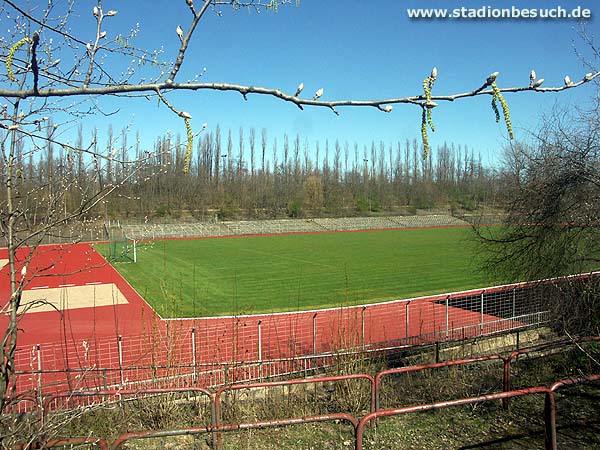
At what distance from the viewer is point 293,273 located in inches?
1080

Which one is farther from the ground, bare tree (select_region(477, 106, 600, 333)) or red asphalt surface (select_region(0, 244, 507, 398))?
bare tree (select_region(477, 106, 600, 333))

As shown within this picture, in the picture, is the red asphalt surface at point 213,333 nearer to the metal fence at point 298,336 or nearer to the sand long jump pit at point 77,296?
the metal fence at point 298,336

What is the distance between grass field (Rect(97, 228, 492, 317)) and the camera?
19.8m

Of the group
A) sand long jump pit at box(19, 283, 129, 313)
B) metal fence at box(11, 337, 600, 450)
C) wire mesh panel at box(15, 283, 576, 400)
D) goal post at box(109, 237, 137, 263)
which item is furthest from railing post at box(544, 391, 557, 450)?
goal post at box(109, 237, 137, 263)

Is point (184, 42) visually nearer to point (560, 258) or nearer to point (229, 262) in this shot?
point (560, 258)

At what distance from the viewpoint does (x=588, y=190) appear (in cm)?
1027

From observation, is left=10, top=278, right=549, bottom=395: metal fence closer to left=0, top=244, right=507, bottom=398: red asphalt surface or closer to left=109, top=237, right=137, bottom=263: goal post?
left=0, top=244, right=507, bottom=398: red asphalt surface

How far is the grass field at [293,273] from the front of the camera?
19.8 m

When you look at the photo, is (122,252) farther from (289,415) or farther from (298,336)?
(289,415)

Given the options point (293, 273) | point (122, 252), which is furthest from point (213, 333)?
point (122, 252)

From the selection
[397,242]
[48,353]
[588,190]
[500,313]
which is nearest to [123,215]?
[397,242]

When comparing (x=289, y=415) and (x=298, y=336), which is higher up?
(x=289, y=415)

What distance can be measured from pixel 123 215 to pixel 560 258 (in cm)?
4373

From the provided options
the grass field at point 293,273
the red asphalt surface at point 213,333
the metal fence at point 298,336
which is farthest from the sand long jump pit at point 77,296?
the metal fence at point 298,336
